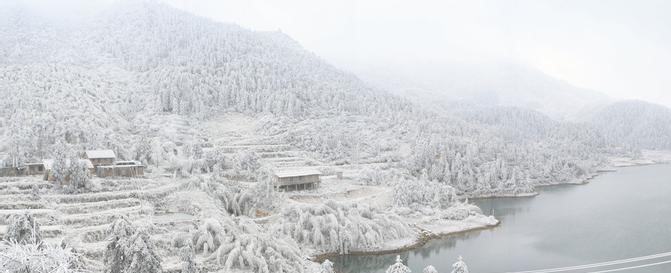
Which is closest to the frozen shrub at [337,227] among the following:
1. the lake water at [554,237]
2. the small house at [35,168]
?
the lake water at [554,237]

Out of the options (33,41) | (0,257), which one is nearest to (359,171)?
(0,257)

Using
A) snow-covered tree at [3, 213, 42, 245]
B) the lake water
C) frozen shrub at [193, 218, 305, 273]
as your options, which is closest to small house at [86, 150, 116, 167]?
frozen shrub at [193, 218, 305, 273]

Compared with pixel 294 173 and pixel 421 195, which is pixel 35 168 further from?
pixel 421 195

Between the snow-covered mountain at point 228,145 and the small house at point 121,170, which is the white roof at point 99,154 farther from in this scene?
the snow-covered mountain at point 228,145

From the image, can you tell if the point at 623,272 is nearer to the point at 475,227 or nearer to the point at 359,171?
the point at 475,227

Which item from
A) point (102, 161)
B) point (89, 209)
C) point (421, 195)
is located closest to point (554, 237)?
point (421, 195)

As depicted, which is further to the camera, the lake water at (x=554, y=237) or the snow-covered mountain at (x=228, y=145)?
the lake water at (x=554, y=237)

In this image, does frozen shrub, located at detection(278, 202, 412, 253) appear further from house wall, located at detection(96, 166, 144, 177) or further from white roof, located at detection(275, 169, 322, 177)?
house wall, located at detection(96, 166, 144, 177)
